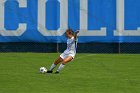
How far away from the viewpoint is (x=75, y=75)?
679 inches

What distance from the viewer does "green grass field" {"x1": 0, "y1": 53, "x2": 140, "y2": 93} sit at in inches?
549

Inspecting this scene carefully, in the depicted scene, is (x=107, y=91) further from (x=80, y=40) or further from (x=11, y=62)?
(x=80, y=40)

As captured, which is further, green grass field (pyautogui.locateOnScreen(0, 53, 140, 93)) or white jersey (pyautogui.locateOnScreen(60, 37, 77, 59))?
white jersey (pyautogui.locateOnScreen(60, 37, 77, 59))

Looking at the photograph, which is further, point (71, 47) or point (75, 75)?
point (71, 47)

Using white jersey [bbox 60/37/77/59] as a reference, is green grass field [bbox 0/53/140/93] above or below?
below

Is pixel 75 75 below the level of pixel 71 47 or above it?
below

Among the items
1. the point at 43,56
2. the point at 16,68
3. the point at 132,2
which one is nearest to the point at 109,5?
the point at 132,2

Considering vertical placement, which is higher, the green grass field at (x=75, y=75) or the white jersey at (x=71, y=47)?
the white jersey at (x=71, y=47)

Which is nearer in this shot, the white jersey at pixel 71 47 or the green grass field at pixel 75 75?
the green grass field at pixel 75 75

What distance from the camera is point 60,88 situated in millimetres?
14008

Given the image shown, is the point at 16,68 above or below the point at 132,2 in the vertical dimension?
below

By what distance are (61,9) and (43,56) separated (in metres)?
3.27

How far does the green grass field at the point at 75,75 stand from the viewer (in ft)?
45.8

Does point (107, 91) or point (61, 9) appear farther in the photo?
point (61, 9)
